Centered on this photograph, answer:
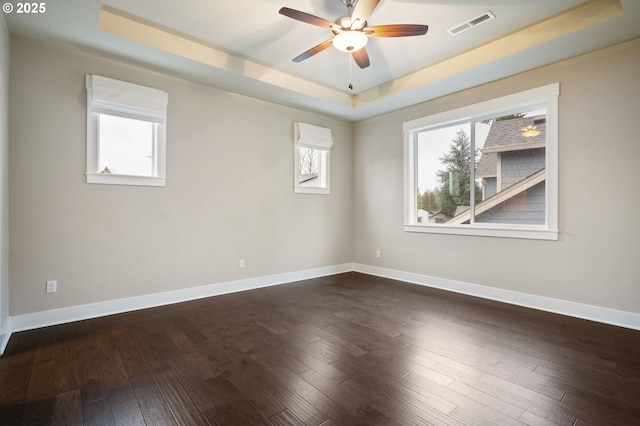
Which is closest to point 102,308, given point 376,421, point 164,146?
point 164,146

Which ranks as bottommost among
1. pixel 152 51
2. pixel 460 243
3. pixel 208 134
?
pixel 460 243

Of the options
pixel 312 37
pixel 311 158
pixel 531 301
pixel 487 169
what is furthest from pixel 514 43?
pixel 311 158

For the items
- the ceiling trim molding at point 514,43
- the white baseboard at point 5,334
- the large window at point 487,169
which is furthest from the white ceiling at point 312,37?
the white baseboard at point 5,334

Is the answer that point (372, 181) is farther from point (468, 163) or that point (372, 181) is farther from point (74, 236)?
point (74, 236)

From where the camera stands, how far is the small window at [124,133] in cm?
325

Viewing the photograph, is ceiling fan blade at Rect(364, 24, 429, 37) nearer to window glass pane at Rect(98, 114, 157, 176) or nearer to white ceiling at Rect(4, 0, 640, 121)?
white ceiling at Rect(4, 0, 640, 121)

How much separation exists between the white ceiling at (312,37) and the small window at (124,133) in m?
0.37

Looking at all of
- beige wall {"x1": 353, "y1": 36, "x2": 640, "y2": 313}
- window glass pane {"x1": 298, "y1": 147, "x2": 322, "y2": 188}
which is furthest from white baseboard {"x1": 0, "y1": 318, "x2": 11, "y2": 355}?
beige wall {"x1": 353, "y1": 36, "x2": 640, "y2": 313}

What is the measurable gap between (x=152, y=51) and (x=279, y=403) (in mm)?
3481

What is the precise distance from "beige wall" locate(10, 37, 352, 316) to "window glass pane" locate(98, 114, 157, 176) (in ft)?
0.63

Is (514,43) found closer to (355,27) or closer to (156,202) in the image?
(355,27)

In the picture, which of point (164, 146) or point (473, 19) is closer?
point (473, 19)

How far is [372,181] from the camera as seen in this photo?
5.52 m

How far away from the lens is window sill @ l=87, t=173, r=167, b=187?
3273 mm
